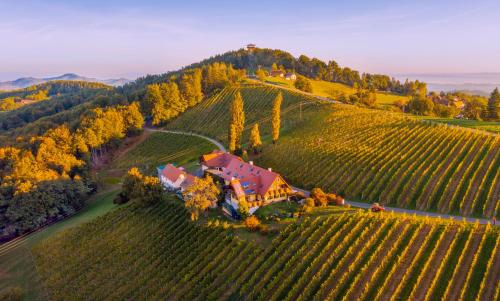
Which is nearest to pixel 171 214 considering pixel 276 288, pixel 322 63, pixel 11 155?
pixel 276 288

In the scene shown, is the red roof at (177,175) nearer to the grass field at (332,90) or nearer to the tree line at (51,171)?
the tree line at (51,171)

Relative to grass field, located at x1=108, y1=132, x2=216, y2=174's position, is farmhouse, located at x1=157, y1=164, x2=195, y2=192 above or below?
above

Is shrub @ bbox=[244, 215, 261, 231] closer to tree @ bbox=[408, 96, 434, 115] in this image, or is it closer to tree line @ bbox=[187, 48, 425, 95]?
tree @ bbox=[408, 96, 434, 115]

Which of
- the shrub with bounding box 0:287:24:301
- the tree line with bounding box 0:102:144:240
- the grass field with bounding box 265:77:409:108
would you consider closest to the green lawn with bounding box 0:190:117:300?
the shrub with bounding box 0:287:24:301

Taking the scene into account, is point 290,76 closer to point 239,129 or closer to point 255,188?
point 239,129

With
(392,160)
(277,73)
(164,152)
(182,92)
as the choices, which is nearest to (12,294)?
(164,152)
